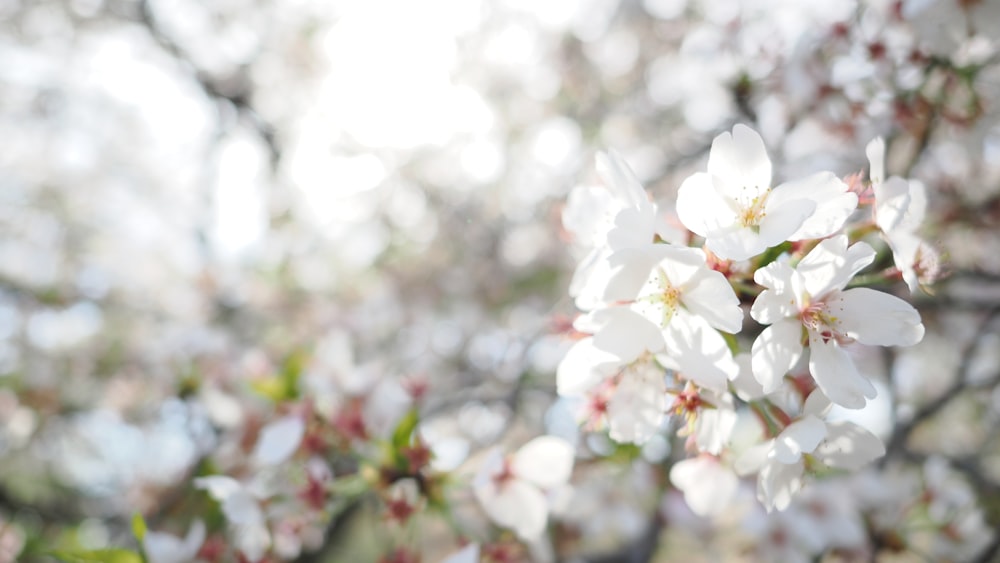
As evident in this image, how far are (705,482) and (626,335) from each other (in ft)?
1.55

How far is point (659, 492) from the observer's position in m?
2.07

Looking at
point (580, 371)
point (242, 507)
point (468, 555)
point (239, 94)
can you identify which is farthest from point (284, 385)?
point (239, 94)

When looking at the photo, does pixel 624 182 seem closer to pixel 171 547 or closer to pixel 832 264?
pixel 832 264

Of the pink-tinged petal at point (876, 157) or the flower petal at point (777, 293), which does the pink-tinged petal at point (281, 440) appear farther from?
the pink-tinged petal at point (876, 157)

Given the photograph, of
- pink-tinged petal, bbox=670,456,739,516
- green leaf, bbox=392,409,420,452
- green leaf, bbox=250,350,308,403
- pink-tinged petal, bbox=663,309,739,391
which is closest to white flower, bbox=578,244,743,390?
pink-tinged petal, bbox=663,309,739,391

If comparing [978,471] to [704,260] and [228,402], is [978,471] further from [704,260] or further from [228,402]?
[228,402]

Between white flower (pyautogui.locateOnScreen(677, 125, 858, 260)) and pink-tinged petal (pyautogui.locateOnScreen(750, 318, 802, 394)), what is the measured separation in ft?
0.38

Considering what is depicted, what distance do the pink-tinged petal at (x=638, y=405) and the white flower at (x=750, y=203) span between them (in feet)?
0.78

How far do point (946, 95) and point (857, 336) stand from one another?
1090 millimetres

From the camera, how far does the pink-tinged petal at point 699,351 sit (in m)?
0.82

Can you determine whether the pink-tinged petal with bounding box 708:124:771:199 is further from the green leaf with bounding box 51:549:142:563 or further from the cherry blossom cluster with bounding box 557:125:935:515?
the green leaf with bounding box 51:549:142:563

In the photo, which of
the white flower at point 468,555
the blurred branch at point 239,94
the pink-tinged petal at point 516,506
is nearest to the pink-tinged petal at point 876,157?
the pink-tinged petal at point 516,506

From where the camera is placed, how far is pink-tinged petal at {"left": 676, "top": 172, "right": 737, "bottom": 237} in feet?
2.73

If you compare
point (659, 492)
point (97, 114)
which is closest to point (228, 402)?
point (659, 492)
